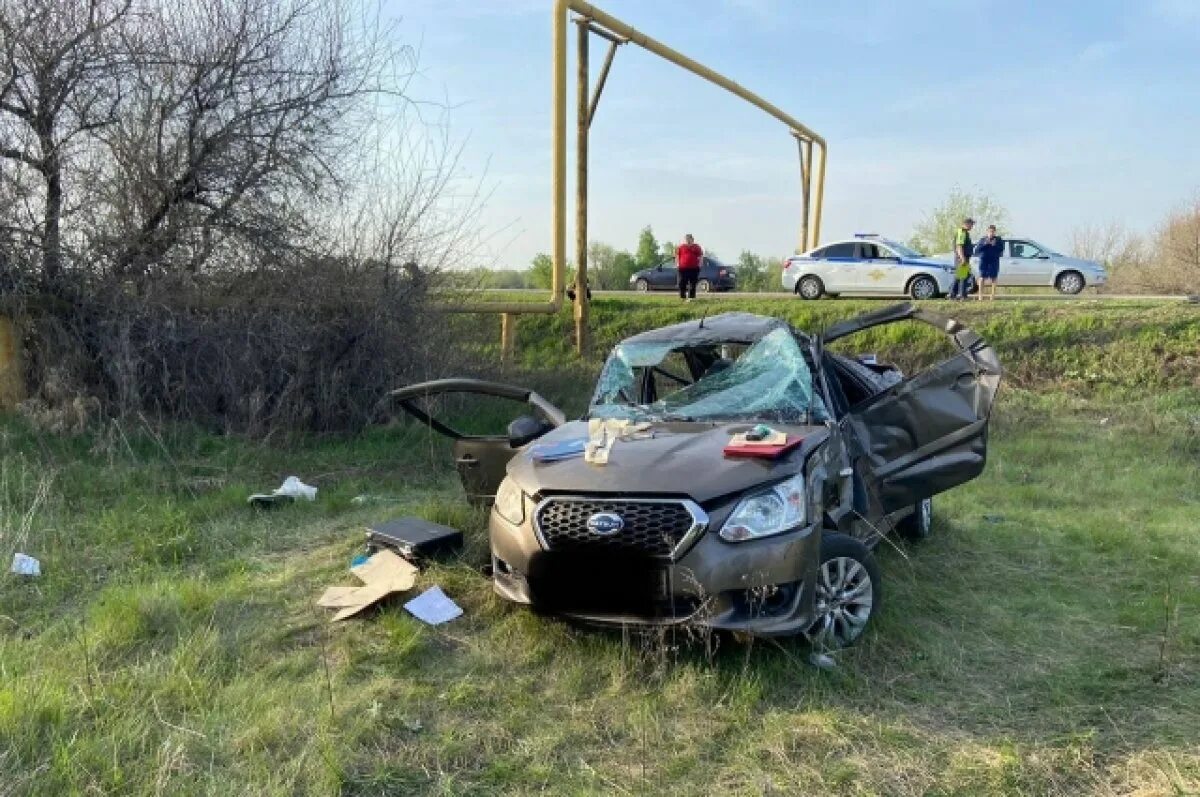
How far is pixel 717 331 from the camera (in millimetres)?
5559

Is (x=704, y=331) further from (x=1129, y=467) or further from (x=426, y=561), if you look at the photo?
(x=1129, y=467)

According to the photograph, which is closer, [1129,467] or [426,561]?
[426,561]

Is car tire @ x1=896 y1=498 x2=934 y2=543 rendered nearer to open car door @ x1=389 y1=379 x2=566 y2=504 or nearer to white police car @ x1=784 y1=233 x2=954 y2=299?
open car door @ x1=389 y1=379 x2=566 y2=504

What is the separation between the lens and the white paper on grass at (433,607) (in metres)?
4.40

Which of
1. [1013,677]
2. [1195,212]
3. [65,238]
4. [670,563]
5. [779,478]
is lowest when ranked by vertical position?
[1013,677]

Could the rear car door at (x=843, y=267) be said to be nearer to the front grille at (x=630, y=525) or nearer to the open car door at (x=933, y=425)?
the open car door at (x=933, y=425)

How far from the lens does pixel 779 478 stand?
12.5ft

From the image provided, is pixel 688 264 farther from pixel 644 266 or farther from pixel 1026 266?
pixel 644 266

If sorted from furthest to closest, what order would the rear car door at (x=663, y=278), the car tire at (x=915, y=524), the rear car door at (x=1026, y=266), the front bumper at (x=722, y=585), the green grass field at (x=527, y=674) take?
the rear car door at (x=663, y=278)
the rear car door at (x=1026, y=266)
the car tire at (x=915, y=524)
the front bumper at (x=722, y=585)
the green grass field at (x=527, y=674)

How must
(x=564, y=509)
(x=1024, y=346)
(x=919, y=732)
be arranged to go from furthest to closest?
(x=1024, y=346), (x=564, y=509), (x=919, y=732)

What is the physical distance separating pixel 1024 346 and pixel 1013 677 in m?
11.3

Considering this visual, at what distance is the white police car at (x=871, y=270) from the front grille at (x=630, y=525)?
16906 millimetres

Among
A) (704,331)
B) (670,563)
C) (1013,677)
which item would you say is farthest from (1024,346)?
(670,563)

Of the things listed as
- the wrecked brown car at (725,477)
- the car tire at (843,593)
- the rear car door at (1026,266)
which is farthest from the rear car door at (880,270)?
the car tire at (843,593)
